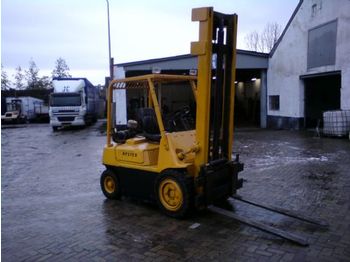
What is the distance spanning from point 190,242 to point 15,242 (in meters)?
2.36

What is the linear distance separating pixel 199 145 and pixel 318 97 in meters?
18.3

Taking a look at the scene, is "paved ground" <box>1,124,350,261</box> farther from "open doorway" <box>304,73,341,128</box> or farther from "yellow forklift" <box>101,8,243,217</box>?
"open doorway" <box>304,73,341,128</box>

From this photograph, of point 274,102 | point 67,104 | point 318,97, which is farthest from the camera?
point 67,104

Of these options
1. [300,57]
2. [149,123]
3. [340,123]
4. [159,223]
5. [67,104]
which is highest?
[300,57]

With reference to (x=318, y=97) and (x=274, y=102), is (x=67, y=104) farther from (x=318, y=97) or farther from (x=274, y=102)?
(x=318, y=97)

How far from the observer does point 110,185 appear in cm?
773

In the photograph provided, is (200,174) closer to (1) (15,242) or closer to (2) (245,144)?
(1) (15,242)

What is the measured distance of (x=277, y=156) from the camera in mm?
12750

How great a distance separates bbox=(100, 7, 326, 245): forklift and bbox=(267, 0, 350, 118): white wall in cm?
1312

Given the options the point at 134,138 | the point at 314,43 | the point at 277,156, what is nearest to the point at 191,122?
the point at 134,138

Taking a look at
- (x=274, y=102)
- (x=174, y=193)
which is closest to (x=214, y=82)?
(x=174, y=193)

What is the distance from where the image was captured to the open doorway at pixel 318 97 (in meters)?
22.4

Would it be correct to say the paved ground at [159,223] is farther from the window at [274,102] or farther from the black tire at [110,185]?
the window at [274,102]

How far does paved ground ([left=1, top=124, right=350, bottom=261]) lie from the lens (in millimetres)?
4996
